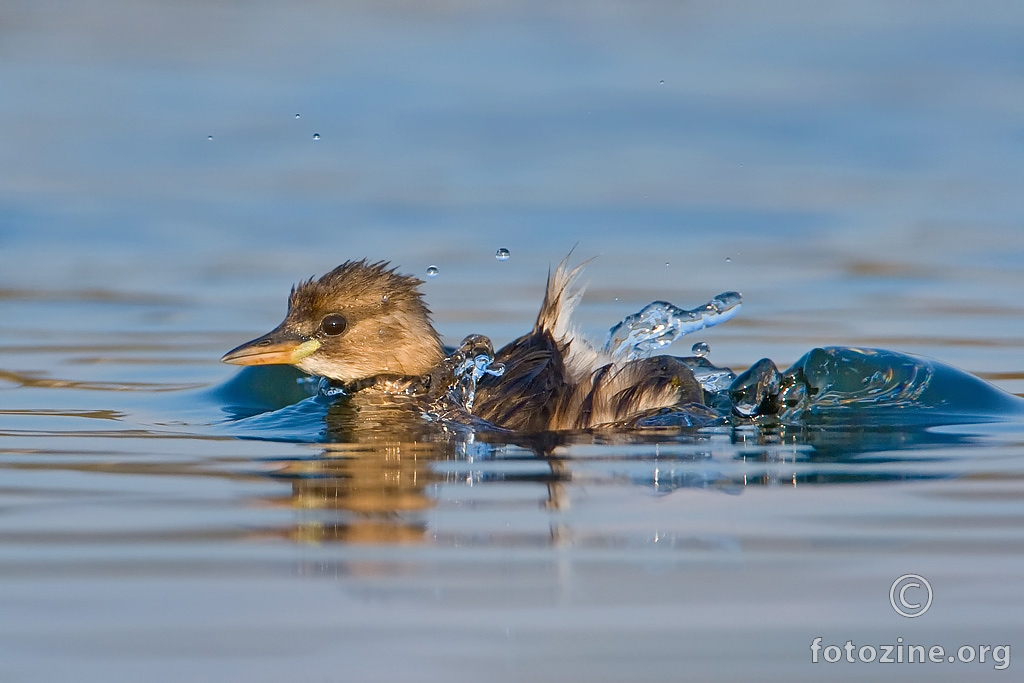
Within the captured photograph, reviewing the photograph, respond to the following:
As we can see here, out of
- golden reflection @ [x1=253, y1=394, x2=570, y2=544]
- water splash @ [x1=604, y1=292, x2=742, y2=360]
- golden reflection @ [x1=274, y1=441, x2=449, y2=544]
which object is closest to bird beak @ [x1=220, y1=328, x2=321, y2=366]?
golden reflection @ [x1=253, y1=394, x2=570, y2=544]

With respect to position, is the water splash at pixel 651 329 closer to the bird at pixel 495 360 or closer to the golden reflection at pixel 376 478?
the bird at pixel 495 360

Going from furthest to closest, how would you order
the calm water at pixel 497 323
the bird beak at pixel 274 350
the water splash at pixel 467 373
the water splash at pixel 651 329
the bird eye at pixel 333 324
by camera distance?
1. the water splash at pixel 651 329
2. the bird eye at pixel 333 324
3. the bird beak at pixel 274 350
4. the water splash at pixel 467 373
5. the calm water at pixel 497 323

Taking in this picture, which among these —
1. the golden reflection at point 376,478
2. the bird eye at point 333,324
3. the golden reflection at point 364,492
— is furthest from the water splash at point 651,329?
the golden reflection at point 364,492

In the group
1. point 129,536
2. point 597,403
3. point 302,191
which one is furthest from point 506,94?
point 129,536

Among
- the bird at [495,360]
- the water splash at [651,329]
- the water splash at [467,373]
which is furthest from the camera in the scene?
the water splash at [651,329]

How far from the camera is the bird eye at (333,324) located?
25.7 feet

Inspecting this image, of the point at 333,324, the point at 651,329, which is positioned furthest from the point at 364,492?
the point at 651,329

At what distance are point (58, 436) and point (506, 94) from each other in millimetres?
9513

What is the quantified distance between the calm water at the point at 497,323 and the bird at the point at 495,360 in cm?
40

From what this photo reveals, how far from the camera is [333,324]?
7.83 meters

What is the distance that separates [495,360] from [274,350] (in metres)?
1.15

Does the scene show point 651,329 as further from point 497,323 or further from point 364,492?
point 364,492

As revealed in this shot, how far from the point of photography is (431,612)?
13.2 feet

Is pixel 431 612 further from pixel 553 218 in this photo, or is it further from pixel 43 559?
pixel 553 218
